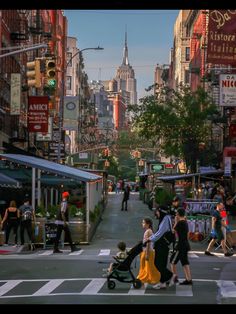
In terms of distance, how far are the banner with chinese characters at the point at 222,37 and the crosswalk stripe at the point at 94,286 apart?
1418 cm

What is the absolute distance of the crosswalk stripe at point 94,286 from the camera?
15.6 meters

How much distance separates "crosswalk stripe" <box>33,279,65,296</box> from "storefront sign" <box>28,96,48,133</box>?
26.0 meters

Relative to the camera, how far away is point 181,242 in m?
17.0

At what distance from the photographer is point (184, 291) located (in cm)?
1573

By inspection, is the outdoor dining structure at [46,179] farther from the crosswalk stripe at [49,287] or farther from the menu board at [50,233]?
the crosswalk stripe at [49,287]

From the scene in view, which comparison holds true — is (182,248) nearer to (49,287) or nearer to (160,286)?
(160,286)

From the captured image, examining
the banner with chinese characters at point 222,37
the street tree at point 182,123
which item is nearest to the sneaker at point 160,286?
the banner with chinese characters at point 222,37

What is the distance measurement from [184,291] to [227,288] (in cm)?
103

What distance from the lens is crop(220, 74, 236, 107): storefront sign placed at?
1347 inches

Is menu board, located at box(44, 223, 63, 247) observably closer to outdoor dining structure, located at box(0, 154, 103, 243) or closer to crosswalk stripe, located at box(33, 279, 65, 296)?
outdoor dining structure, located at box(0, 154, 103, 243)

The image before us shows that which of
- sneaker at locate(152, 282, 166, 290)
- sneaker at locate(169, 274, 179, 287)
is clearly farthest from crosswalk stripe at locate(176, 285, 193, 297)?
sneaker at locate(152, 282, 166, 290)

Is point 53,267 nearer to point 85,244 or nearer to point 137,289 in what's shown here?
point 137,289
